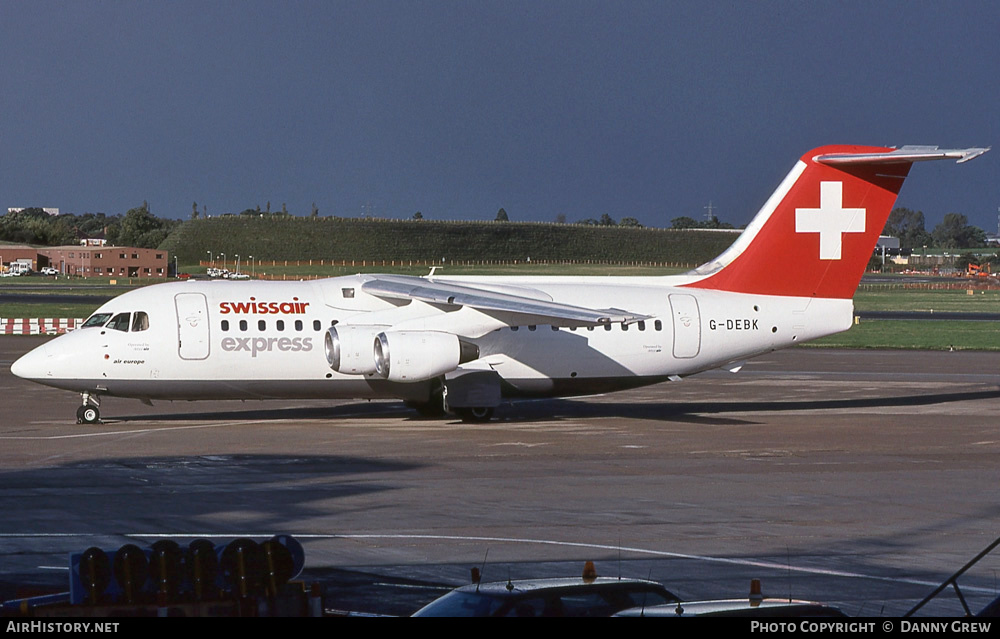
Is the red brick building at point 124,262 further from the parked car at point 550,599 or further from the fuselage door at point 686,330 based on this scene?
the parked car at point 550,599

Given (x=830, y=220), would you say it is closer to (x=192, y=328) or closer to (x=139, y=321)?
(x=192, y=328)

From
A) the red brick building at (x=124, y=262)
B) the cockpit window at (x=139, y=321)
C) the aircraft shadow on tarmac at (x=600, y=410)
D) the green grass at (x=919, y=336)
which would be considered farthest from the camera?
the red brick building at (x=124, y=262)

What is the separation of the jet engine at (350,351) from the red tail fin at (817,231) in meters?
9.10

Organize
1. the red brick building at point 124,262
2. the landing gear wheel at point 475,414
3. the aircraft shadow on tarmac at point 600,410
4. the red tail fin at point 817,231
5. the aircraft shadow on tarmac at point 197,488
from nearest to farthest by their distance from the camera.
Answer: the aircraft shadow on tarmac at point 197,488, the landing gear wheel at point 475,414, the aircraft shadow on tarmac at point 600,410, the red tail fin at point 817,231, the red brick building at point 124,262

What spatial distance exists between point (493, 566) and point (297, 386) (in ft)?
48.3

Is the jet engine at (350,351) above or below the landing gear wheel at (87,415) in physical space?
above

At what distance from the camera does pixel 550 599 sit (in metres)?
8.23

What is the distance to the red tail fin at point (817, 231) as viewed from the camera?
100 feet

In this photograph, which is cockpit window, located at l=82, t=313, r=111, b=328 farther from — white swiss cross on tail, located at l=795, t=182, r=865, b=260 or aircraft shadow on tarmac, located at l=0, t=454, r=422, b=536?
white swiss cross on tail, located at l=795, t=182, r=865, b=260

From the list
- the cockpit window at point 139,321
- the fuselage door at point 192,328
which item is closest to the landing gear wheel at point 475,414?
the fuselage door at point 192,328

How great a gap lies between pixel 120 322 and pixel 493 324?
8.44 meters

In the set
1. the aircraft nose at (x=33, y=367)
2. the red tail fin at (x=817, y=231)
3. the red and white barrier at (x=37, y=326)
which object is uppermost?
the red tail fin at (x=817, y=231)

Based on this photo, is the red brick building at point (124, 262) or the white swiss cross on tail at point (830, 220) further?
the red brick building at point (124, 262)

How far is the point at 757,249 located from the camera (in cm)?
3066
